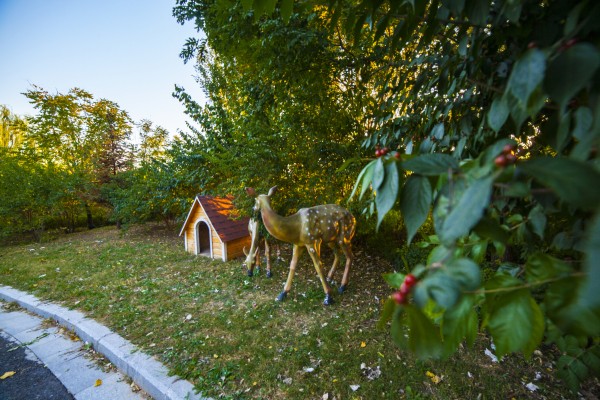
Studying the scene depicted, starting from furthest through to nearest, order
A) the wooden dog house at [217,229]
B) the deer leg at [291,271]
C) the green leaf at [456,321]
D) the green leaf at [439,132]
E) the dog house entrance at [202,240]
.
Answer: the dog house entrance at [202,240] < the wooden dog house at [217,229] < the deer leg at [291,271] < the green leaf at [439,132] < the green leaf at [456,321]

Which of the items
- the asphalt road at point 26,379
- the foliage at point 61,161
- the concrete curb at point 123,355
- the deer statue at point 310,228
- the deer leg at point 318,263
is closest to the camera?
the concrete curb at point 123,355

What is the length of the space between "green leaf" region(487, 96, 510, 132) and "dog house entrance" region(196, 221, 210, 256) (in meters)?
7.25

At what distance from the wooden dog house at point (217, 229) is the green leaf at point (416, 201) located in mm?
5836

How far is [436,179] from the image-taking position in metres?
0.71

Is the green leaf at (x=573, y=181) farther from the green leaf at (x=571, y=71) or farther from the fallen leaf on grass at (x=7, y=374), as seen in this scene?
the fallen leaf on grass at (x=7, y=374)

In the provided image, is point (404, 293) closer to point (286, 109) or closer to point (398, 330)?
point (398, 330)

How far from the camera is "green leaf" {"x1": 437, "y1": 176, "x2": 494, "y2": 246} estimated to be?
0.39 metres

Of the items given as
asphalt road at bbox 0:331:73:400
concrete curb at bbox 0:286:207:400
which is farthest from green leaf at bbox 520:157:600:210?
asphalt road at bbox 0:331:73:400

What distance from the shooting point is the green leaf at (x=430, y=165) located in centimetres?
54

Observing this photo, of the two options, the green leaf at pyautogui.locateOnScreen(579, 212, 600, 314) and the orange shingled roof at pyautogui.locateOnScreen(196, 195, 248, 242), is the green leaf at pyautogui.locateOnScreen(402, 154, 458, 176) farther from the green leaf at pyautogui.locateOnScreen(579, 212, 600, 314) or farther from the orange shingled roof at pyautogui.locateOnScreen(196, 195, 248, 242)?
the orange shingled roof at pyautogui.locateOnScreen(196, 195, 248, 242)

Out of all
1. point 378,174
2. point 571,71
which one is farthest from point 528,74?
point 378,174

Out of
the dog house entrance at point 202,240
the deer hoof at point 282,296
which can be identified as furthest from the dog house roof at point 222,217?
the deer hoof at point 282,296

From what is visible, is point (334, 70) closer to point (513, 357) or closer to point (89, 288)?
point (513, 357)

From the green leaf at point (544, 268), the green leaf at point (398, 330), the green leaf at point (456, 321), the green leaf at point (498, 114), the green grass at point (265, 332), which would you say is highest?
the green leaf at point (498, 114)
